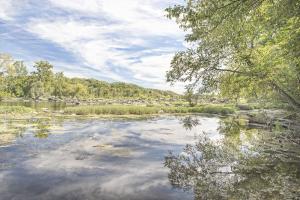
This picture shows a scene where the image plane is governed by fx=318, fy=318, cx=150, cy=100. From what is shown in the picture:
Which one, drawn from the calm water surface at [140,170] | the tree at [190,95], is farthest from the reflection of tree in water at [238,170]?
the tree at [190,95]

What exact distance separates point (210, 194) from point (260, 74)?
9.80m

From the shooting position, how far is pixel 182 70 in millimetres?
17125

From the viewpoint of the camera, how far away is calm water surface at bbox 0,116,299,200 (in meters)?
11.1

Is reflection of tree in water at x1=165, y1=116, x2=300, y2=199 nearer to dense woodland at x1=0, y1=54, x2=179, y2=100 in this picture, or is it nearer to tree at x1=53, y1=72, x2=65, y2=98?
dense woodland at x1=0, y1=54, x2=179, y2=100

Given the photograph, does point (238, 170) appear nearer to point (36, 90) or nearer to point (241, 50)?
point (241, 50)

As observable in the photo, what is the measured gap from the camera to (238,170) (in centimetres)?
1402

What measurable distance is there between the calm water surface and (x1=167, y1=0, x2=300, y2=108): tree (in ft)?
13.7

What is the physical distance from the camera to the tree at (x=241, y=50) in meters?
12.3

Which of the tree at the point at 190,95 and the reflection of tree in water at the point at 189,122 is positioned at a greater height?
the tree at the point at 190,95

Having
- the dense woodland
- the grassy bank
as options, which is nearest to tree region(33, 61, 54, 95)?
the dense woodland

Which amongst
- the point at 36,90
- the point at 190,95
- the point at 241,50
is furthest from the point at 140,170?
the point at 36,90

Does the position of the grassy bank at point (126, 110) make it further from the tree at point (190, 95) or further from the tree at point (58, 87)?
the tree at point (58, 87)

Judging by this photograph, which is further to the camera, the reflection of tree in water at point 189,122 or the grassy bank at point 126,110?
the grassy bank at point 126,110

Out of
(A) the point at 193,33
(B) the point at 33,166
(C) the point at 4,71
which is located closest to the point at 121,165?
(B) the point at 33,166
